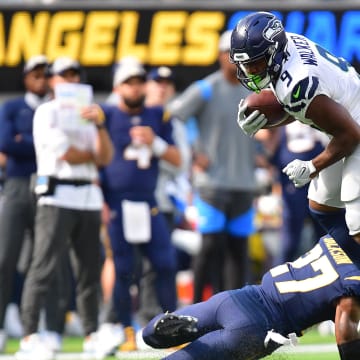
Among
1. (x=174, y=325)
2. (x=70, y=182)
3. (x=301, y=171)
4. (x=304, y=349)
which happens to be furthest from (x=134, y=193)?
(x=301, y=171)

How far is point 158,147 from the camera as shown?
907 centimetres

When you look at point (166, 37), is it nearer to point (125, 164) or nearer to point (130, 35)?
point (130, 35)

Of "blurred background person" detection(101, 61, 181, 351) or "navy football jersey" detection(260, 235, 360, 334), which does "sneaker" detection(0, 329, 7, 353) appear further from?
"navy football jersey" detection(260, 235, 360, 334)

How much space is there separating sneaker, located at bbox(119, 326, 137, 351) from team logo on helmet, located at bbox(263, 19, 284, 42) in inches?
135

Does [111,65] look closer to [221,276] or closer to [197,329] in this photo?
[221,276]

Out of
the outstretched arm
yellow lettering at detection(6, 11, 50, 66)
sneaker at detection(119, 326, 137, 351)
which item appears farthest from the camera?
yellow lettering at detection(6, 11, 50, 66)

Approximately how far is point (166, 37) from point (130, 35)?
1.19ft

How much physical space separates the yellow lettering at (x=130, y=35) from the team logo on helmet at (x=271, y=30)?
7.00m

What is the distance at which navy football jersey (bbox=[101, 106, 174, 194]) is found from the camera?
29.7ft

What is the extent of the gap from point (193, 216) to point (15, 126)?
13.0 ft

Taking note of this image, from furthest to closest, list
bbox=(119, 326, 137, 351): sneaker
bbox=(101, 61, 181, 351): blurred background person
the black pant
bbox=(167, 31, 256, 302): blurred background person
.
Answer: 1. bbox=(167, 31, 256, 302): blurred background person
2. bbox=(101, 61, 181, 351): blurred background person
3. bbox=(119, 326, 137, 351): sneaker
4. the black pant

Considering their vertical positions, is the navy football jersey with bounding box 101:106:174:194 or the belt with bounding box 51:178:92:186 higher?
the navy football jersey with bounding box 101:106:174:194

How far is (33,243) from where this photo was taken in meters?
9.07

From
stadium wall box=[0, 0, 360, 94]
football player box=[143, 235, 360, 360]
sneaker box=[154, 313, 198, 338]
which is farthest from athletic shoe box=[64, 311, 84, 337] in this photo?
sneaker box=[154, 313, 198, 338]
